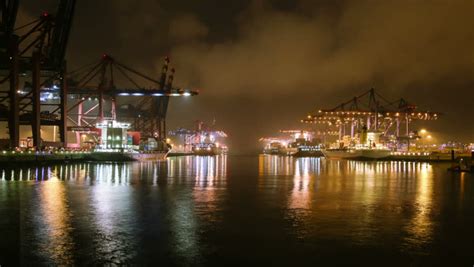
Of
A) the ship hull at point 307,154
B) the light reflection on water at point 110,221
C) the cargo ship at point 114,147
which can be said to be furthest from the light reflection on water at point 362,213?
the ship hull at point 307,154

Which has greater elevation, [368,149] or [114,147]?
[114,147]

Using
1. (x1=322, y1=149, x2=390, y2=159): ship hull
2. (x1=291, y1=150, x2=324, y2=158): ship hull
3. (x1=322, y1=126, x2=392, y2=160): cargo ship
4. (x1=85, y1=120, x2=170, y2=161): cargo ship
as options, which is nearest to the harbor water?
(x1=85, y1=120, x2=170, y2=161): cargo ship

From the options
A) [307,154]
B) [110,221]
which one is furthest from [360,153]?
[110,221]

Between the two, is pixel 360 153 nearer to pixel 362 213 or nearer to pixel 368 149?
pixel 368 149

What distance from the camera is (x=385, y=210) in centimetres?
1744

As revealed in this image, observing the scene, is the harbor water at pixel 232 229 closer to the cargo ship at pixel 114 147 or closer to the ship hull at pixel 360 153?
the cargo ship at pixel 114 147

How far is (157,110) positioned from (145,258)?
384ft

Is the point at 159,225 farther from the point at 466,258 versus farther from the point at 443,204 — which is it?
the point at 443,204

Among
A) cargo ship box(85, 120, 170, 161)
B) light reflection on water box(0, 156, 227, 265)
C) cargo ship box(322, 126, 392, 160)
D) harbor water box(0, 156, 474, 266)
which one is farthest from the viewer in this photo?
cargo ship box(322, 126, 392, 160)

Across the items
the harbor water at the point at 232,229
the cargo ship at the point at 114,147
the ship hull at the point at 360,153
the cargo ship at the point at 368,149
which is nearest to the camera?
the harbor water at the point at 232,229

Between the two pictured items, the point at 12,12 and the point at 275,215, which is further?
the point at 12,12

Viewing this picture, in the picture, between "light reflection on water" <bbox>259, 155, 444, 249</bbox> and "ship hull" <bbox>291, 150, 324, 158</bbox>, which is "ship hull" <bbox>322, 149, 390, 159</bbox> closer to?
"ship hull" <bbox>291, 150, 324, 158</bbox>

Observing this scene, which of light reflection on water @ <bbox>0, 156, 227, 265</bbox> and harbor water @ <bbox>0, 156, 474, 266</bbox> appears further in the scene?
light reflection on water @ <bbox>0, 156, 227, 265</bbox>

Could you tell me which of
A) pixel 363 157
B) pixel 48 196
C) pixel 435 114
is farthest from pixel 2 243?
pixel 435 114
